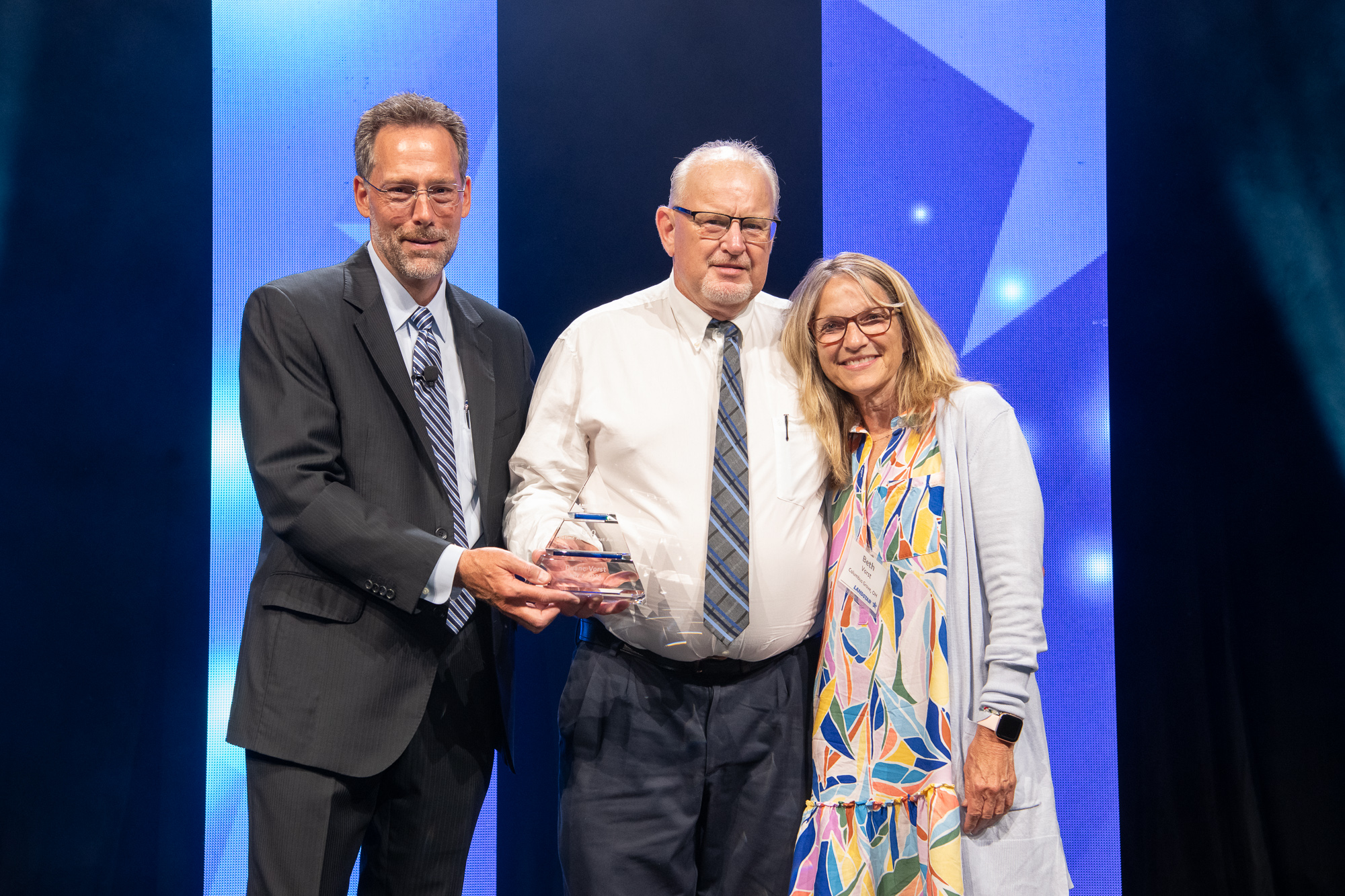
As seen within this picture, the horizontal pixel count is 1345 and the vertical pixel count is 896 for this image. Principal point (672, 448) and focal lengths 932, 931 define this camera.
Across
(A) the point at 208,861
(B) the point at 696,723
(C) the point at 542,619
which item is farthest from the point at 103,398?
(B) the point at 696,723

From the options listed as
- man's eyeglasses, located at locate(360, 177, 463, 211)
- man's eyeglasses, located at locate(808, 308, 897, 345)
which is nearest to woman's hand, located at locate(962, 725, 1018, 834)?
man's eyeglasses, located at locate(808, 308, 897, 345)

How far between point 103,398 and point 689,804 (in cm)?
212

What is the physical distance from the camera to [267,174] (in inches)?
112

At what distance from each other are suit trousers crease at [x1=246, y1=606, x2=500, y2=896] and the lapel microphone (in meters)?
0.48

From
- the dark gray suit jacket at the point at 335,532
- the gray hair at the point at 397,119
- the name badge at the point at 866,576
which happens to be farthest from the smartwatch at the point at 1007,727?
the gray hair at the point at 397,119

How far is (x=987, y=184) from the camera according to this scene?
9.55 feet

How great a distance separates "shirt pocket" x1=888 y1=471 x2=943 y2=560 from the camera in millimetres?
1881

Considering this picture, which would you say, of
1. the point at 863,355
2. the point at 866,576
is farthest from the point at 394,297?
the point at 866,576

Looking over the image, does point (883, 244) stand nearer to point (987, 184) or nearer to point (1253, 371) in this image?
point (987, 184)

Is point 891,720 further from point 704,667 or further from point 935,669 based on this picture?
point 704,667

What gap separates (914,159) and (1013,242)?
1.33 ft

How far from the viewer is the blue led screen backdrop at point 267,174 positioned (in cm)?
282

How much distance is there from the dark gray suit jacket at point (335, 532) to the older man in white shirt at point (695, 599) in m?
0.26

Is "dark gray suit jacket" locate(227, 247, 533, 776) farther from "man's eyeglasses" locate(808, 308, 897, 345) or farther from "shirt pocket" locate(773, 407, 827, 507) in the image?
"man's eyeglasses" locate(808, 308, 897, 345)
